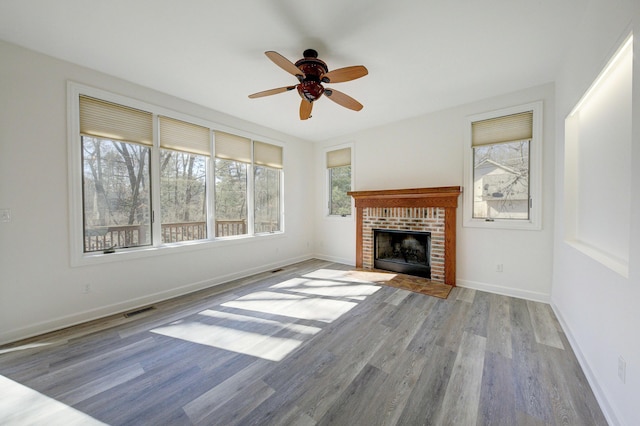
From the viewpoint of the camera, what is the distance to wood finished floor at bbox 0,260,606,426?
4.86ft

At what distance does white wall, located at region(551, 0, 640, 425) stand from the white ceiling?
349 millimetres

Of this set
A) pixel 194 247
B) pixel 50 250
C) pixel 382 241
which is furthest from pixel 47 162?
pixel 382 241

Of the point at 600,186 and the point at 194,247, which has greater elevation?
the point at 600,186

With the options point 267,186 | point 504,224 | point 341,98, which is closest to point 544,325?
point 504,224

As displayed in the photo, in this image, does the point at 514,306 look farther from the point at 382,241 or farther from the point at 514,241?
the point at 382,241

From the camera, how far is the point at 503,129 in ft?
11.1

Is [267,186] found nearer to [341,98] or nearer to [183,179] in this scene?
[183,179]

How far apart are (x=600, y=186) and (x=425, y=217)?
7.04 feet

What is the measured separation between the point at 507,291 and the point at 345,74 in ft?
11.7

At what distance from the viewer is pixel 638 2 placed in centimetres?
122

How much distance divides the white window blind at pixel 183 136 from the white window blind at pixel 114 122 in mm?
173

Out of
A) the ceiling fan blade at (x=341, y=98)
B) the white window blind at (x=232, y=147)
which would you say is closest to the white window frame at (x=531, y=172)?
the ceiling fan blade at (x=341, y=98)

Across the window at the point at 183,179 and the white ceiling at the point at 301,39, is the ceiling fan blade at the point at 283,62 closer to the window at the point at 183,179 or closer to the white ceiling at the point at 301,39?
the white ceiling at the point at 301,39

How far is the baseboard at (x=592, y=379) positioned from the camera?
1.41 metres
